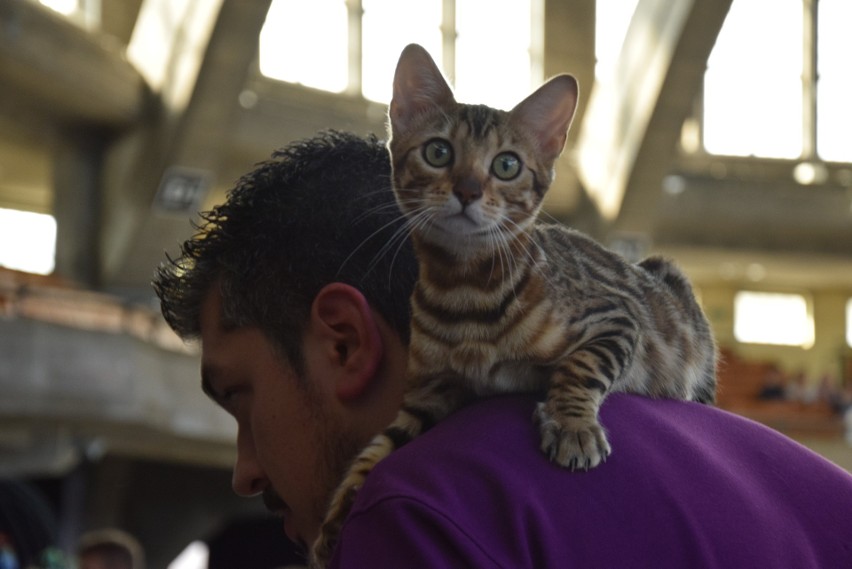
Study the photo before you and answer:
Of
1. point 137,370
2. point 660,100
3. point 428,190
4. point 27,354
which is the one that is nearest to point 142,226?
point 137,370

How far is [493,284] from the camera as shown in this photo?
6.97ft

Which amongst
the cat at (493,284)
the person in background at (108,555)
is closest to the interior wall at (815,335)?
the person in background at (108,555)

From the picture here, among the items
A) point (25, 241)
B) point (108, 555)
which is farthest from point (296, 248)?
point (25, 241)

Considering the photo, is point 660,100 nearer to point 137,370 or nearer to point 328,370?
point 137,370

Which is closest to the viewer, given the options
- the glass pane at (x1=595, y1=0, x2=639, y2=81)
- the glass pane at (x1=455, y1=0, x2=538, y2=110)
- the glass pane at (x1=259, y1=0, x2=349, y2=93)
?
the glass pane at (x1=259, y1=0, x2=349, y2=93)

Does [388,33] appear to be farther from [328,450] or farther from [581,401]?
[581,401]

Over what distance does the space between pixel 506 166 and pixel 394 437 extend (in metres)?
0.53

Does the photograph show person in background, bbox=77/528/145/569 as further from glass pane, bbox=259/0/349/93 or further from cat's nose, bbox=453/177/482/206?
glass pane, bbox=259/0/349/93

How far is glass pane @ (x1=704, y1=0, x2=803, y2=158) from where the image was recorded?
26.8m

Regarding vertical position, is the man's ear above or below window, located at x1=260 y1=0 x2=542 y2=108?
below

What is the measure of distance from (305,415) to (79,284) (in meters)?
17.5

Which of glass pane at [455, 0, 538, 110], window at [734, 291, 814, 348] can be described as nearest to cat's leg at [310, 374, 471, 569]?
glass pane at [455, 0, 538, 110]

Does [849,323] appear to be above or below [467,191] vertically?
below

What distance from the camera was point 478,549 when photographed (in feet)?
4.73
